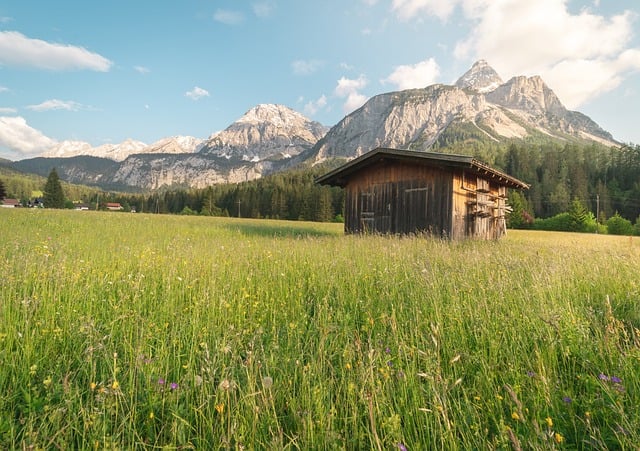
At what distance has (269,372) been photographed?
244 centimetres

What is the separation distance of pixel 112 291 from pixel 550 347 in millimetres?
5366

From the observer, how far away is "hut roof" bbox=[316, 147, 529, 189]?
13203 millimetres

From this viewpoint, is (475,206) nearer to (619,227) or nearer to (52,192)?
(619,227)

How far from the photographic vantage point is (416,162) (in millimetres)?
14883

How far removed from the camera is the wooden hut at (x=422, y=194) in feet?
46.5

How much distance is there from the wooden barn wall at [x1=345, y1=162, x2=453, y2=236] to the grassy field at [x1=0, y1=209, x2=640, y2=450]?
29.0 feet

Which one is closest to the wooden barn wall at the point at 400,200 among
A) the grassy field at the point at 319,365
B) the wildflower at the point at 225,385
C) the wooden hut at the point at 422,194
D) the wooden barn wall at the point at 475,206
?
the wooden hut at the point at 422,194

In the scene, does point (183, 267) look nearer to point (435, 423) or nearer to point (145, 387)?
point (145, 387)

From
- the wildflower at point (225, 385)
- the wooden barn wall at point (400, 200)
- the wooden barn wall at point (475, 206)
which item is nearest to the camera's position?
the wildflower at point (225, 385)

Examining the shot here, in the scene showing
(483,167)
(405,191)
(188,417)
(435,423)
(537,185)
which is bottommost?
(188,417)

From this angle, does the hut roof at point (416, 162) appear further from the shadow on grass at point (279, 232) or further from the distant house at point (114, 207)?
the distant house at point (114, 207)

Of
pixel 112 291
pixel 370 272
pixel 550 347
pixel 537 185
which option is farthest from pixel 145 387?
pixel 537 185

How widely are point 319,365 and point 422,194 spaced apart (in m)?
13.9

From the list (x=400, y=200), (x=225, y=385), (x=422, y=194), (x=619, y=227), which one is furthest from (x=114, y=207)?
(x=619, y=227)
